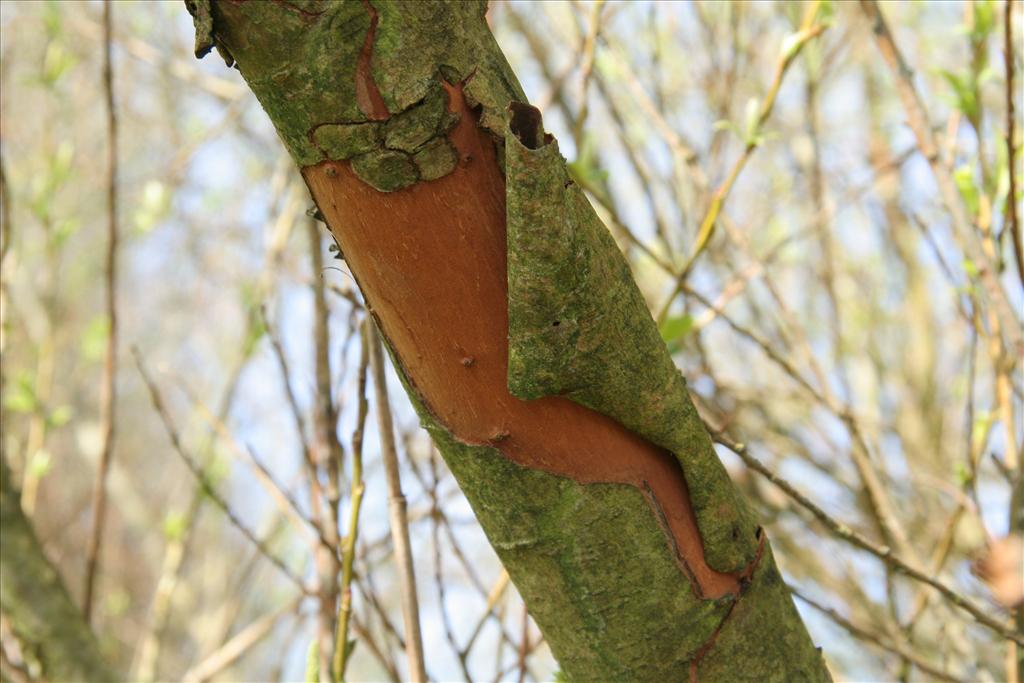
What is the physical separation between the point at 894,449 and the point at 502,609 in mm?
1690

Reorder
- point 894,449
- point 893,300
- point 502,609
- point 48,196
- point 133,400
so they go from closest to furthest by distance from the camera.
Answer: point 502,609 → point 48,196 → point 894,449 → point 893,300 → point 133,400

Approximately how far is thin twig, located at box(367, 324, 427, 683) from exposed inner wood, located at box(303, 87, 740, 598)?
23cm

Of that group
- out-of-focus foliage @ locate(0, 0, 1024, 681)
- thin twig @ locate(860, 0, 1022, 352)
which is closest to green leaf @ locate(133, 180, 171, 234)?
out-of-focus foliage @ locate(0, 0, 1024, 681)

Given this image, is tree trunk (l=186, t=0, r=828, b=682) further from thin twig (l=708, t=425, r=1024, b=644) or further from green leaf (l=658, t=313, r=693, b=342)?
green leaf (l=658, t=313, r=693, b=342)

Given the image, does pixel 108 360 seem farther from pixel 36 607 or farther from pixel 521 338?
pixel 521 338

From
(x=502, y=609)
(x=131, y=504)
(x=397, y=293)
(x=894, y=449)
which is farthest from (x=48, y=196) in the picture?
(x=894, y=449)

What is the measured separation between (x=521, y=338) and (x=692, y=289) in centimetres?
70

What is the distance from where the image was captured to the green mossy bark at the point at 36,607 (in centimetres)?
112

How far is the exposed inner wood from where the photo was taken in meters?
0.53

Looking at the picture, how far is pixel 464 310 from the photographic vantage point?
55cm

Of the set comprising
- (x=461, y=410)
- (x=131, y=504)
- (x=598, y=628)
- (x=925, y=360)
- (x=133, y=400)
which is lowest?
(x=598, y=628)

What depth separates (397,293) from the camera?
0.55m

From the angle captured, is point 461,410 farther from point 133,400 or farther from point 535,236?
point 133,400

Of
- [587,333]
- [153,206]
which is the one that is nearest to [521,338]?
[587,333]
